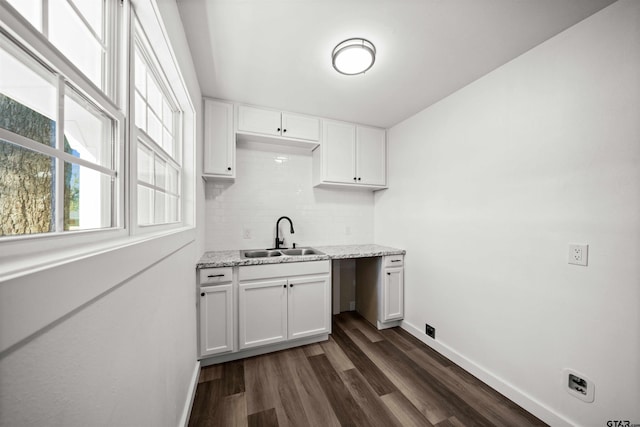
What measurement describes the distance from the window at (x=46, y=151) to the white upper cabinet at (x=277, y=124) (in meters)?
1.61

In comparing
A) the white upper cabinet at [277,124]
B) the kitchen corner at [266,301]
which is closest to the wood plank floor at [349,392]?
the kitchen corner at [266,301]

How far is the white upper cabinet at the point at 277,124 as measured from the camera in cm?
223

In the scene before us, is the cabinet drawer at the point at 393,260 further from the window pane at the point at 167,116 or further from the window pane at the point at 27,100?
the window pane at the point at 27,100

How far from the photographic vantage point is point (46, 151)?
1.57ft

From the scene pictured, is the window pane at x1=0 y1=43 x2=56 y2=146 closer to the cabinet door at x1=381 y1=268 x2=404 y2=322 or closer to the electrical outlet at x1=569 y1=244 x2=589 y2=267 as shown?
the electrical outlet at x1=569 y1=244 x2=589 y2=267

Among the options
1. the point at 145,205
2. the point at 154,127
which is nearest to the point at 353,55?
the point at 154,127

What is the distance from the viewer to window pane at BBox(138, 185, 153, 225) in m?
1.00

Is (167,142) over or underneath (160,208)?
over

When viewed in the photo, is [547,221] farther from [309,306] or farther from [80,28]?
[80,28]

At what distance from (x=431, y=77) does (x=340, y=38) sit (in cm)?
87

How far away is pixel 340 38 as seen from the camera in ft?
4.65

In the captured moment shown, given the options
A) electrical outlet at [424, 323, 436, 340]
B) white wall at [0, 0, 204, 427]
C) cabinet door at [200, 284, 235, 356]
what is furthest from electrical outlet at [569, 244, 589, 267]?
cabinet door at [200, 284, 235, 356]

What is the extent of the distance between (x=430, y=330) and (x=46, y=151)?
2.71 meters

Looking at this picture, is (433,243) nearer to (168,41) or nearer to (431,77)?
(431,77)
